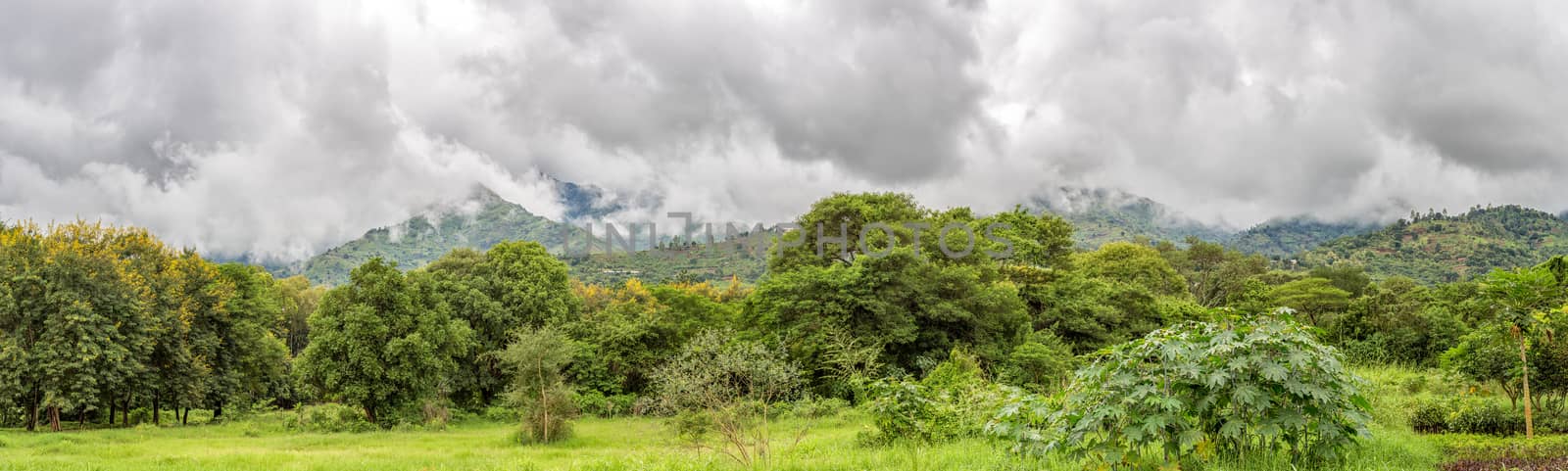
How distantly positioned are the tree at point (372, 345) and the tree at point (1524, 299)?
92.3 feet

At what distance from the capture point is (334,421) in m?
26.2

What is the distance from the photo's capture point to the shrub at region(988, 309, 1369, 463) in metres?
5.77

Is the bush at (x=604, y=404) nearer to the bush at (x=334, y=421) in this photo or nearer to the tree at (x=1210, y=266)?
the bush at (x=334, y=421)

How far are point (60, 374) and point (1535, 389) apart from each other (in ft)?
116

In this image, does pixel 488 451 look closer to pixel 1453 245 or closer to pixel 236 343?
pixel 236 343

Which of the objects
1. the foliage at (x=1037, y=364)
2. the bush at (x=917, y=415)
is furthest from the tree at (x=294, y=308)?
the bush at (x=917, y=415)

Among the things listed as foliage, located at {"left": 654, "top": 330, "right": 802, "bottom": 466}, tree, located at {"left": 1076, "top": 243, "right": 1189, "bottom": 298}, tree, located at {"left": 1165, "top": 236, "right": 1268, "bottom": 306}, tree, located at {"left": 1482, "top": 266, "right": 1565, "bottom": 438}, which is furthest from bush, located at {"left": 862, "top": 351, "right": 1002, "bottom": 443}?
tree, located at {"left": 1165, "top": 236, "right": 1268, "bottom": 306}

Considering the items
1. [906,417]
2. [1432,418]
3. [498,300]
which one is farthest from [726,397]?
[498,300]

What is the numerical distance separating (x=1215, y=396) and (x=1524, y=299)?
6458 millimetres

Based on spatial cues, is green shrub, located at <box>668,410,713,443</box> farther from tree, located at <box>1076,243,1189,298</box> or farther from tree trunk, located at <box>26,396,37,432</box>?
tree, located at <box>1076,243,1189,298</box>

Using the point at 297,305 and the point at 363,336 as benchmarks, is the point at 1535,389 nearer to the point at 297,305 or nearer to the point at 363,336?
the point at 363,336

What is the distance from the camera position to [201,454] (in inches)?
611

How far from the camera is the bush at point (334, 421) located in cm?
2586

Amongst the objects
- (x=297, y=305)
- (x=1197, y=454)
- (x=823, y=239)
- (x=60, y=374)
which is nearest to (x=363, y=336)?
(x=60, y=374)
